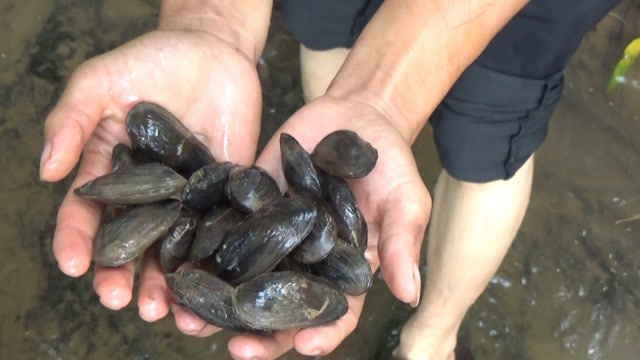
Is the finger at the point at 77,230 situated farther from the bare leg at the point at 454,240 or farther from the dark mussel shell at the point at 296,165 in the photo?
the bare leg at the point at 454,240

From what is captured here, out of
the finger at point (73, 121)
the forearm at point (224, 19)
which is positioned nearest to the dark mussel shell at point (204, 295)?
the finger at point (73, 121)

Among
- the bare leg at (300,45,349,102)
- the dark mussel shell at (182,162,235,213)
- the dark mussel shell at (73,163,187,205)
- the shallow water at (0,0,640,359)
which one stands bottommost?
the shallow water at (0,0,640,359)

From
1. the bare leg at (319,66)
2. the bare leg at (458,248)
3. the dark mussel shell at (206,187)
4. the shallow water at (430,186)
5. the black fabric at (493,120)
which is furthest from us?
the shallow water at (430,186)

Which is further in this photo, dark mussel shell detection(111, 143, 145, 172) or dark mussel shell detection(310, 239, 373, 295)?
dark mussel shell detection(111, 143, 145, 172)

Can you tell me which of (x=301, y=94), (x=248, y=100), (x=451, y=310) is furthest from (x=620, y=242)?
(x=248, y=100)

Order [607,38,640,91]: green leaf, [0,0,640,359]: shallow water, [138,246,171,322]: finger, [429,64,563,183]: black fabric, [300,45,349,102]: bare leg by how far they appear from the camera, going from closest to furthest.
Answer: [138,246,171,322]: finger, [429,64,563,183]: black fabric, [300,45,349,102]: bare leg, [0,0,640,359]: shallow water, [607,38,640,91]: green leaf

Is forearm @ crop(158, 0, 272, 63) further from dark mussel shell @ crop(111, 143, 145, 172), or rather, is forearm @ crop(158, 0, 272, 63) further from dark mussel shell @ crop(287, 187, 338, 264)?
dark mussel shell @ crop(287, 187, 338, 264)

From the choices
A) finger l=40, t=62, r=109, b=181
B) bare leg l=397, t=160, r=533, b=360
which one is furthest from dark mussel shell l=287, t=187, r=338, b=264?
bare leg l=397, t=160, r=533, b=360
